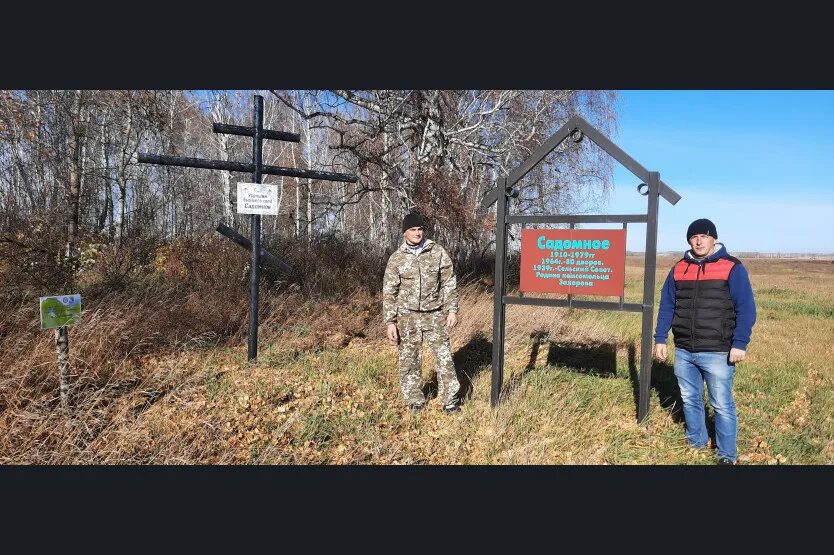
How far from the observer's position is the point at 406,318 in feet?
14.3

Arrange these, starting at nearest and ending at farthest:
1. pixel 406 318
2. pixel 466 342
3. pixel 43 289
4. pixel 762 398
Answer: pixel 406 318 → pixel 762 398 → pixel 43 289 → pixel 466 342

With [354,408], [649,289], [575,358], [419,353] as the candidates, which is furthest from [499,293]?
[575,358]

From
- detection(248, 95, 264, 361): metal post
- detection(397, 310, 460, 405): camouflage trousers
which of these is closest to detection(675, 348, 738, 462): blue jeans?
detection(397, 310, 460, 405): camouflage trousers

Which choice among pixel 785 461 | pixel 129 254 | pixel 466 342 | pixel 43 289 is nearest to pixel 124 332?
pixel 43 289

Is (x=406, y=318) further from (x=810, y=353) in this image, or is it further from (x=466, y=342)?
(x=810, y=353)

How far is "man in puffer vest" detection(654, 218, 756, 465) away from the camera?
3355 millimetres

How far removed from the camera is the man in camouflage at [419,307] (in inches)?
169

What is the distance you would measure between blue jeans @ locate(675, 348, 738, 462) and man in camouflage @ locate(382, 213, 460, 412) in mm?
2100

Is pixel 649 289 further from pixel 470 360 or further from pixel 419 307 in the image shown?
pixel 470 360

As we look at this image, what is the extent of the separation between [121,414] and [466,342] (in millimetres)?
4626

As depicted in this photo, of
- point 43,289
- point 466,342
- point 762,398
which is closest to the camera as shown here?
point 762,398

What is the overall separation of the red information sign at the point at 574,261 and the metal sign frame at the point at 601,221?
0.48ft

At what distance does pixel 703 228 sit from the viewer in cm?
346

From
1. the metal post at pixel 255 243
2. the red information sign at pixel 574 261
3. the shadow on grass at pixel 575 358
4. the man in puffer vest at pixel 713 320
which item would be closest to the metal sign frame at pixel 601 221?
the red information sign at pixel 574 261
